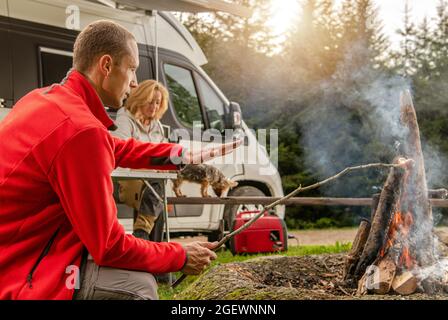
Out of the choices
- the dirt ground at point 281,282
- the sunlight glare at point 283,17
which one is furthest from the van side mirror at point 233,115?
the sunlight glare at point 283,17

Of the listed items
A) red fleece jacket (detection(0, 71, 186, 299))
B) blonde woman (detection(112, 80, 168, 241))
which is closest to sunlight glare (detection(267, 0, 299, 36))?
blonde woman (detection(112, 80, 168, 241))

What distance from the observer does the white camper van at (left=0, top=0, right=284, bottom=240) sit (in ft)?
16.3

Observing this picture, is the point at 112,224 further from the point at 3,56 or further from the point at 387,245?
the point at 3,56

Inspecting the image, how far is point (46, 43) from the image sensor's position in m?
5.22

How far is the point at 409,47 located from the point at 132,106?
31.0ft

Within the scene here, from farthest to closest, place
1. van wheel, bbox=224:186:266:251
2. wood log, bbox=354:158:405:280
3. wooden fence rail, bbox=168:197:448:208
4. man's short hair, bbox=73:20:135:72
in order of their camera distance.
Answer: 1. van wheel, bbox=224:186:266:251
2. wooden fence rail, bbox=168:197:448:208
3. wood log, bbox=354:158:405:280
4. man's short hair, bbox=73:20:135:72

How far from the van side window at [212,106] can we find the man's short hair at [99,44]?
15.1 feet

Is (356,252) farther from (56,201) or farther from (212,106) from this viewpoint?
(212,106)

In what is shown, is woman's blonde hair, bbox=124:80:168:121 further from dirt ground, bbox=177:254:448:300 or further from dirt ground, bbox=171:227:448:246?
dirt ground, bbox=171:227:448:246

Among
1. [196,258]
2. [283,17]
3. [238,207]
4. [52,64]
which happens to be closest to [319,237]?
[238,207]

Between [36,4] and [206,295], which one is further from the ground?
[36,4]

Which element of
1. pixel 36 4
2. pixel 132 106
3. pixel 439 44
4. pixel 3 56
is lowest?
pixel 132 106
